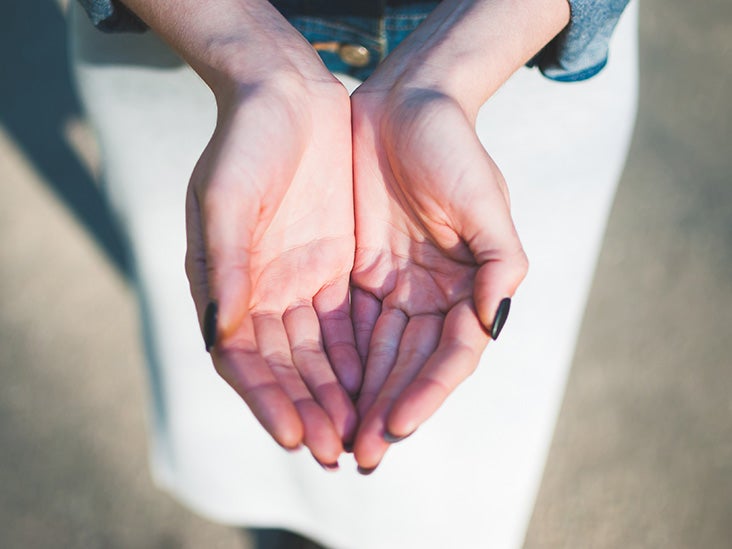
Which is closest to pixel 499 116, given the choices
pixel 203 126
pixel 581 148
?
pixel 581 148

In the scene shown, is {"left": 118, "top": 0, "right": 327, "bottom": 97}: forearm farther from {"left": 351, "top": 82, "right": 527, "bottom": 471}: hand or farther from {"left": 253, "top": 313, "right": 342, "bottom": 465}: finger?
{"left": 253, "top": 313, "right": 342, "bottom": 465}: finger

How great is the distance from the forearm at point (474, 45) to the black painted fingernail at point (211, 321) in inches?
13.3

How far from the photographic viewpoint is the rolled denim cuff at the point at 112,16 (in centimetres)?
80

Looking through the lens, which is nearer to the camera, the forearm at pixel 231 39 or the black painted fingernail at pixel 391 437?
the black painted fingernail at pixel 391 437

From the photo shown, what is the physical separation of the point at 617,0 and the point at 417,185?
35 cm

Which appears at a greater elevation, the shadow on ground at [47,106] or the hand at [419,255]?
the hand at [419,255]

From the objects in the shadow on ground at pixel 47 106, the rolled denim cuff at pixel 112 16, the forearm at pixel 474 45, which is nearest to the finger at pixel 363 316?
the forearm at pixel 474 45

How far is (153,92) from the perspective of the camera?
3.04 feet

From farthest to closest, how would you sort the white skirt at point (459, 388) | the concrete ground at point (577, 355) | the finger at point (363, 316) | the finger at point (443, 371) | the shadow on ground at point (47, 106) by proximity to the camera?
the shadow on ground at point (47, 106) → the concrete ground at point (577, 355) → the white skirt at point (459, 388) → the finger at point (363, 316) → the finger at point (443, 371)

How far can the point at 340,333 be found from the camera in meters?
0.67

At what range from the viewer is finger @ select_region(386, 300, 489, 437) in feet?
1.80

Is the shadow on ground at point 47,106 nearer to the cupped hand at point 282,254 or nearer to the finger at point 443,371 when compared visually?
the cupped hand at point 282,254

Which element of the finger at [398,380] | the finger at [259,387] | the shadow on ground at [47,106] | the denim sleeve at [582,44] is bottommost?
the shadow on ground at [47,106]

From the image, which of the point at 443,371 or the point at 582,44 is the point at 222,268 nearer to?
the point at 443,371
